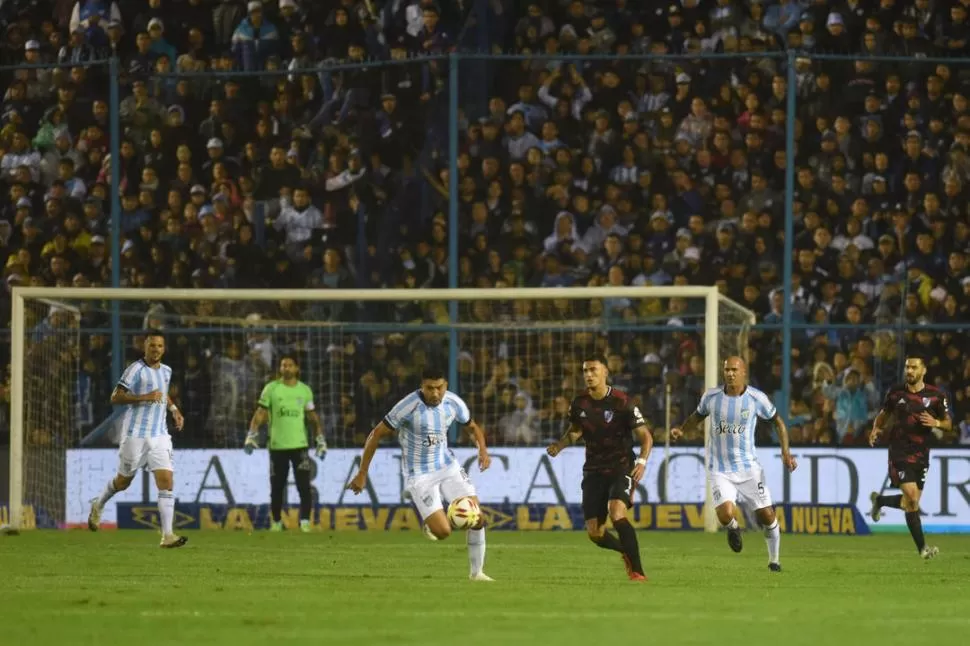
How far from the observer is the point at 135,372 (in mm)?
17641

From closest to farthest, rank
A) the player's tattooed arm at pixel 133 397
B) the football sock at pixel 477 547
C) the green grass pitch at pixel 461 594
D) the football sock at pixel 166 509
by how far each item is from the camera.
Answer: the green grass pitch at pixel 461 594, the football sock at pixel 477 547, the football sock at pixel 166 509, the player's tattooed arm at pixel 133 397

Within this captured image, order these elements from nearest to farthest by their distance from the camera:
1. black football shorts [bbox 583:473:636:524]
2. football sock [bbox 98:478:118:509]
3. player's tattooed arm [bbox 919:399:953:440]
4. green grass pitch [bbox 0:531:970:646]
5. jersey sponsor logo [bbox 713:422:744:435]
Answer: green grass pitch [bbox 0:531:970:646] → black football shorts [bbox 583:473:636:524] → jersey sponsor logo [bbox 713:422:744:435] → player's tattooed arm [bbox 919:399:953:440] → football sock [bbox 98:478:118:509]

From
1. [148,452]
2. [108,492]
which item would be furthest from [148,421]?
[108,492]

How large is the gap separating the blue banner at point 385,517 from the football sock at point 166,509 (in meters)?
3.96

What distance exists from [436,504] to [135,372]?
184 inches

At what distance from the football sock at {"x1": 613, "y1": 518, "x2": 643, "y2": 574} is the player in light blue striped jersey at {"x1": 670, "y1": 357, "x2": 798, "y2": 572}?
1.91 m

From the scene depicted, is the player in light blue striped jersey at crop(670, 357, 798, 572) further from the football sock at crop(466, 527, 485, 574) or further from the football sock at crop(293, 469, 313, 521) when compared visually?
the football sock at crop(293, 469, 313, 521)

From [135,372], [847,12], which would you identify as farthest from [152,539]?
[847,12]

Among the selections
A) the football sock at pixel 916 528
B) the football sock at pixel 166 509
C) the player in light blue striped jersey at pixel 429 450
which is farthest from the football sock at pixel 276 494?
the football sock at pixel 916 528

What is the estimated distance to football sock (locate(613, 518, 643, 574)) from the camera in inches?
535

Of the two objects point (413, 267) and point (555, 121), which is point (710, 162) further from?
point (413, 267)

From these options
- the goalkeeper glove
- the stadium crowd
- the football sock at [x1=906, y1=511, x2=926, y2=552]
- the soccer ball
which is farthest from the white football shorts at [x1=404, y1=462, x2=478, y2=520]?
the stadium crowd

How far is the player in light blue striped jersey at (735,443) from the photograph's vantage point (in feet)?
51.1

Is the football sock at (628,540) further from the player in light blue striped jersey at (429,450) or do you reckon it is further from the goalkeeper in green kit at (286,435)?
the goalkeeper in green kit at (286,435)
